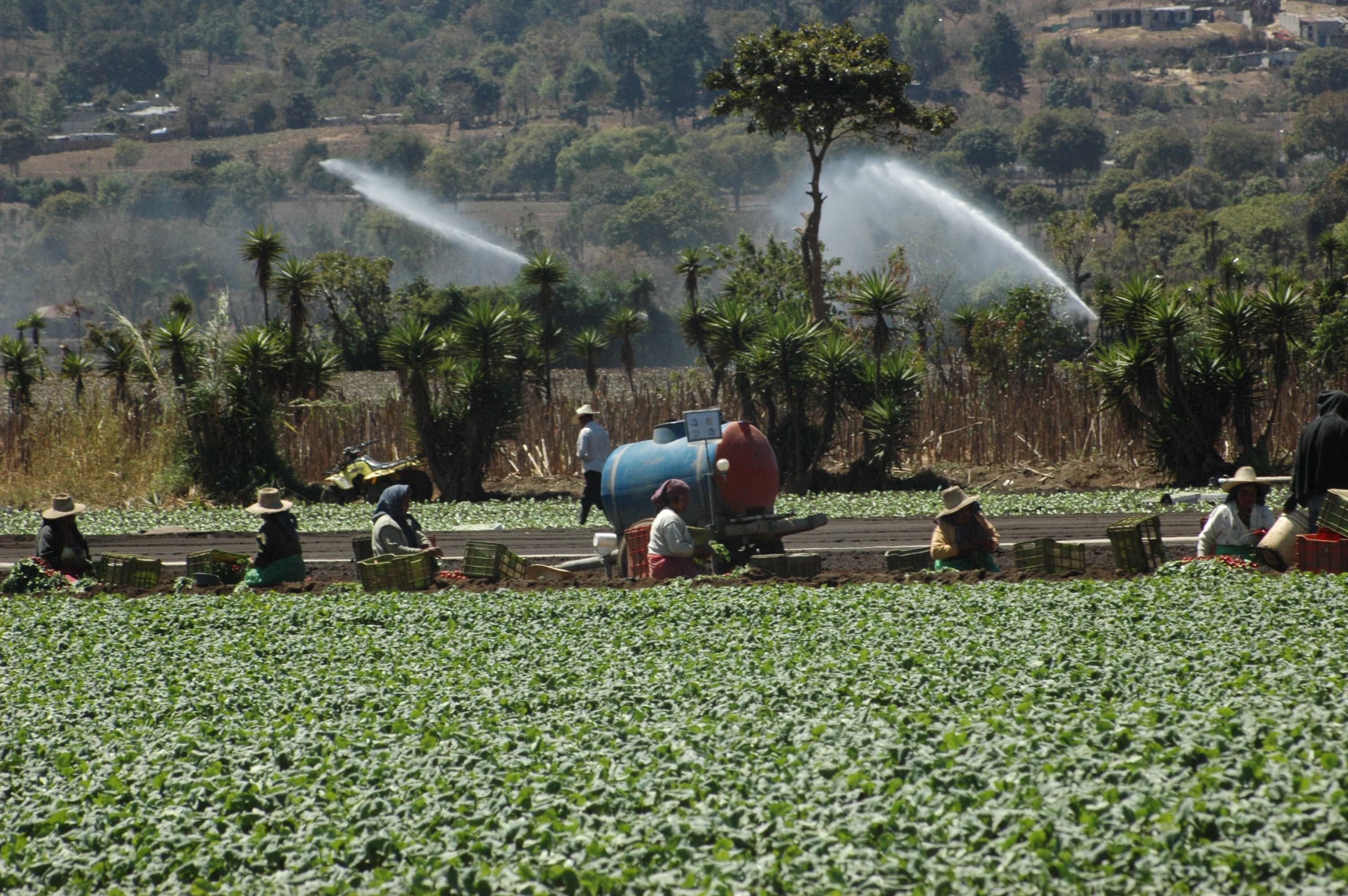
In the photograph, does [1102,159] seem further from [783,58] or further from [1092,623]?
[1092,623]

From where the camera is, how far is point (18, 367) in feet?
129

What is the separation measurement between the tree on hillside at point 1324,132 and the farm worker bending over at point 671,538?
174 meters

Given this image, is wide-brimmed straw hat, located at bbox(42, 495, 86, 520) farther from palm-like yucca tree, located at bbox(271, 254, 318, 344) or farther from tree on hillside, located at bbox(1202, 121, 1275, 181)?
tree on hillside, located at bbox(1202, 121, 1275, 181)

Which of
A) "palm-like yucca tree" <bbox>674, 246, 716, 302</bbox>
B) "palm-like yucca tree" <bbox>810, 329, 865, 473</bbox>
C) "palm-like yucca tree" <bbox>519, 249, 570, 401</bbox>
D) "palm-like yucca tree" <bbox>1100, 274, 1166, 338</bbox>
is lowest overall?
"palm-like yucca tree" <bbox>810, 329, 865, 473</bbox>

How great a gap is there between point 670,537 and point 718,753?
5.69m

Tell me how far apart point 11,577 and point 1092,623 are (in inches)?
409

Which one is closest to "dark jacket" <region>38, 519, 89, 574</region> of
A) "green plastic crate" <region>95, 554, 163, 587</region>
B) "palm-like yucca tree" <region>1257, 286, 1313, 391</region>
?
"green plastic crate" <region>95, 554, 163, 587</region>

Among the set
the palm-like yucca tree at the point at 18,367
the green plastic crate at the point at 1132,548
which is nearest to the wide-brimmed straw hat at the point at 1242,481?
the green plastic crate at the point at 1132,548

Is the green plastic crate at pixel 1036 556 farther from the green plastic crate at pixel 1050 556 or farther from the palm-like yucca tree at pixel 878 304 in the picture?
the palm-like yucca tree at pixel 878 304

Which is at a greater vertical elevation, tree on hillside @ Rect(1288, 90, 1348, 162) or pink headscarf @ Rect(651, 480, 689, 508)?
tree on hillside @ Rect(1288, 90, 1348, 162)

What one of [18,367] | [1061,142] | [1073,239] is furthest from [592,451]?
[1061,142]

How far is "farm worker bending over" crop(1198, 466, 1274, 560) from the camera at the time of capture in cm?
1259

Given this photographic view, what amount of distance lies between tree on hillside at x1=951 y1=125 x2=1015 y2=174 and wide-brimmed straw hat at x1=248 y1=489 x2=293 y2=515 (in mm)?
174369

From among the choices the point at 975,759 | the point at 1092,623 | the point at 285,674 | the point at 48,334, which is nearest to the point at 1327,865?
the point at 975,759
